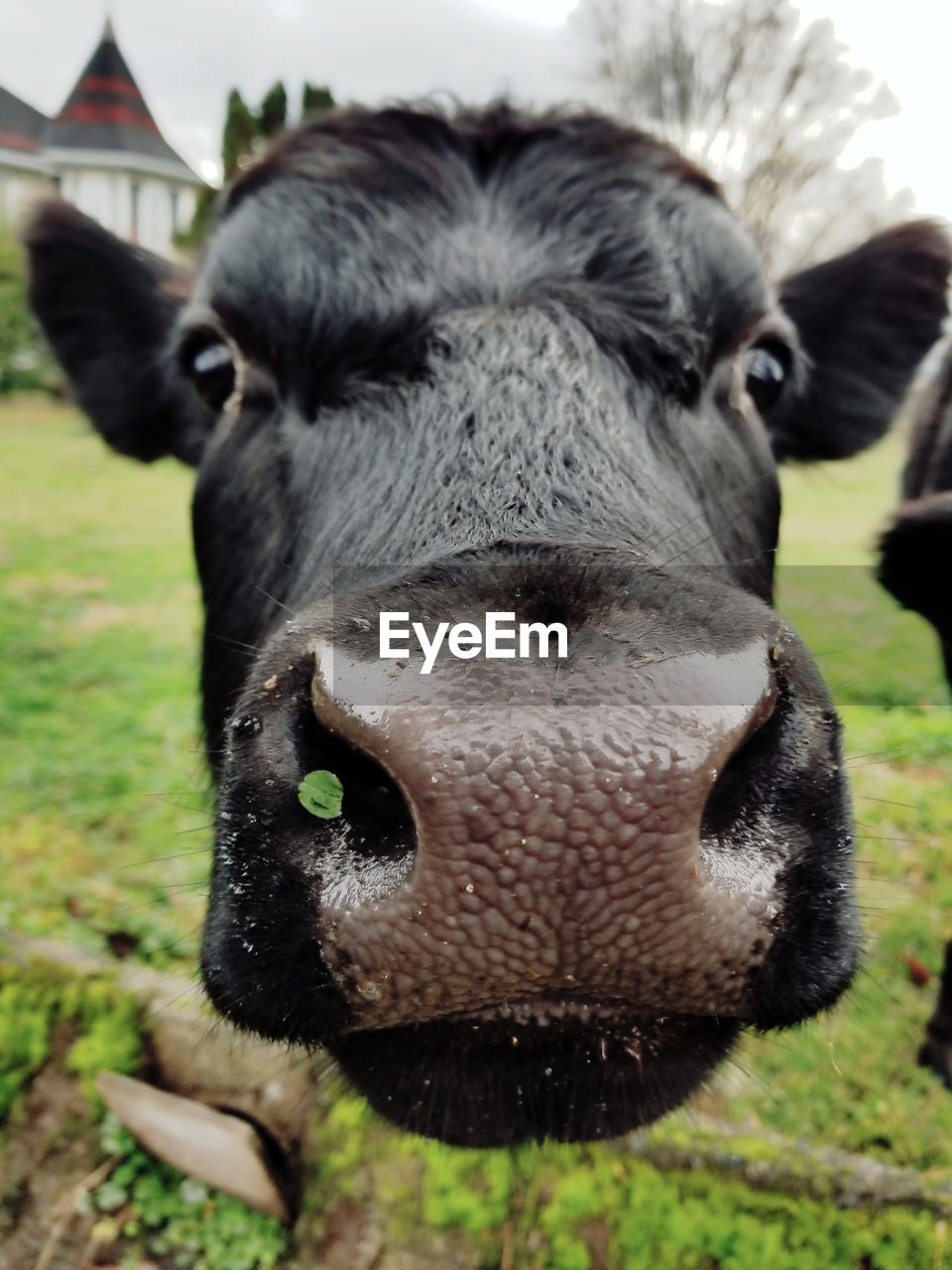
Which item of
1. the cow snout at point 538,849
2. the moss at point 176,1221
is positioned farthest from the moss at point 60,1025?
the cow snout at point 538,849

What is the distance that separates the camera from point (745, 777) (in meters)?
1.36

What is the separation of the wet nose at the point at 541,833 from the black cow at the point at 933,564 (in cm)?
193

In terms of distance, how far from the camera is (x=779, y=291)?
3.79 metres

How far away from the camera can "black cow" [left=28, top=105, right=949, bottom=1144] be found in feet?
3.92

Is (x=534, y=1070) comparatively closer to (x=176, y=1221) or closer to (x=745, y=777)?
(x=745, y=777)

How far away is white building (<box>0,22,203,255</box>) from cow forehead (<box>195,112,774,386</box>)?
20230mm

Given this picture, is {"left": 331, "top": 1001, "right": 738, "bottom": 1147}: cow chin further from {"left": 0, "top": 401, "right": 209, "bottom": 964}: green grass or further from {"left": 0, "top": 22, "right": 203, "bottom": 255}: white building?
{"left": 0, "top": 22, "right": 203, "bottom": 255}: white building

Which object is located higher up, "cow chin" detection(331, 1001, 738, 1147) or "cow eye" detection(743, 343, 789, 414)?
"cow eye" detection(743, 343, 789, 414)

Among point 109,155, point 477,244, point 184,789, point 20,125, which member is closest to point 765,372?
point 477,244

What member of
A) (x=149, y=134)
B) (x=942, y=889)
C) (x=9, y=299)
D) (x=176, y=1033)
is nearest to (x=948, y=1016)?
(x=942, y=889)

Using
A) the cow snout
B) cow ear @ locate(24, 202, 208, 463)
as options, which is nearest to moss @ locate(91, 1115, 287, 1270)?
the cow snout

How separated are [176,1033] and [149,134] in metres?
37.1

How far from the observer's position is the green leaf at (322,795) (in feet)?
4.32

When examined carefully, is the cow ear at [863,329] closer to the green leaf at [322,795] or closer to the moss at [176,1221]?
the green leaf at [322,795]
